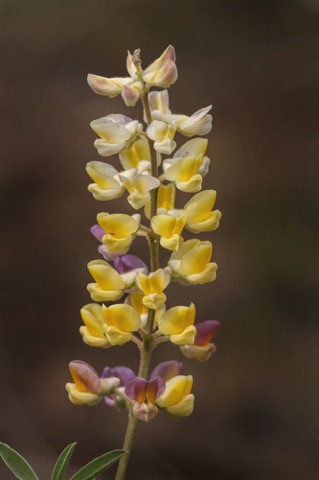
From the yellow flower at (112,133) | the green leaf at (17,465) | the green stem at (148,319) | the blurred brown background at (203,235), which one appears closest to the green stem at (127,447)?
the green stem at (148,319)

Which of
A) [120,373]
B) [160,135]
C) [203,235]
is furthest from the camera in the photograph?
[203,235]

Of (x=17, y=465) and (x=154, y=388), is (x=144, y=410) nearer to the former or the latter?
(x=154, y=388)

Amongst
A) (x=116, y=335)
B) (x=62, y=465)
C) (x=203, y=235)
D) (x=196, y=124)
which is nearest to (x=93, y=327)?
(x=116, y=335)

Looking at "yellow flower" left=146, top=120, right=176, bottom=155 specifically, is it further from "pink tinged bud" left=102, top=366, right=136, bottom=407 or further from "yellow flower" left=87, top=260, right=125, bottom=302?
"pink tinged bud" left=102, top=366, right=136, bottom=407

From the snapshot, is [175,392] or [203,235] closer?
[175,392]

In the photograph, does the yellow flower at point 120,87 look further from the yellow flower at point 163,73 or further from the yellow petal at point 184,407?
the yellow petal at point 184,407
